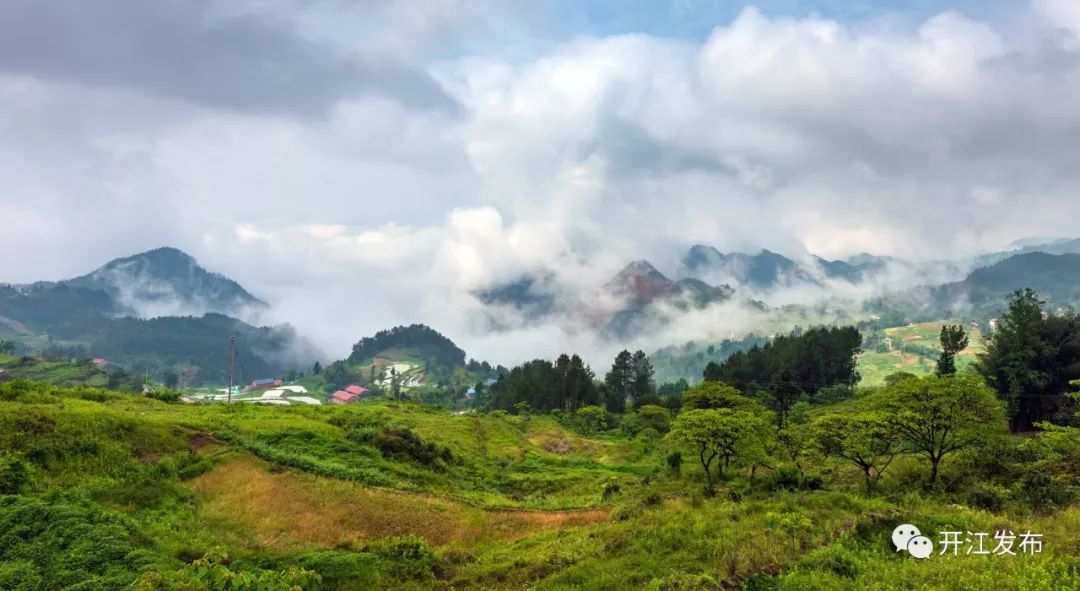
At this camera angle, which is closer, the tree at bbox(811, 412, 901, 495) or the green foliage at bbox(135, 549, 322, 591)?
the green foliage at bbox(135, 549, 322, 591)

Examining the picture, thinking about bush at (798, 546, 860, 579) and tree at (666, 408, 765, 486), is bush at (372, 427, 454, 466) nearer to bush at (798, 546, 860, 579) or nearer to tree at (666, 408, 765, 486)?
tree at (666, 408, 765, 486)

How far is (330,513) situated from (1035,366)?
2644 inches

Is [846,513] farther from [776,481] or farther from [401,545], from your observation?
[401,545]

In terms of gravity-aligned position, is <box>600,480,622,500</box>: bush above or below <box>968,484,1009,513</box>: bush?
below

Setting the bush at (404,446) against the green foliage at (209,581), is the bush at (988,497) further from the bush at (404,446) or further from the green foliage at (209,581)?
the bush at (404,446)

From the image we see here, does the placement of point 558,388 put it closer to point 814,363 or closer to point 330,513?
point 814,363

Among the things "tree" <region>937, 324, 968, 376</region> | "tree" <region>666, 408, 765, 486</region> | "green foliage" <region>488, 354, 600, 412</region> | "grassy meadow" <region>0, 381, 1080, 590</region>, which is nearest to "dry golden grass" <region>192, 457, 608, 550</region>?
"grassy meadow" <region>0, 381, 1080, 590</region>

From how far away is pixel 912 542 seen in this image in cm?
1500

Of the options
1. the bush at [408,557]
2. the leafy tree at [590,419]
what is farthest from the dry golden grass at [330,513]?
the leafy tree at [590,419]

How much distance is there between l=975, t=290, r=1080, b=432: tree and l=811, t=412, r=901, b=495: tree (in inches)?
1394

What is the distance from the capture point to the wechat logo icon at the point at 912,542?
14.8 meters

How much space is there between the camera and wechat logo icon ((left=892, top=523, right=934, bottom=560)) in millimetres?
14778

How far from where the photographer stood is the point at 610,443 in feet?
229

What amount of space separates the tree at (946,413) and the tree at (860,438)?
621 mm
